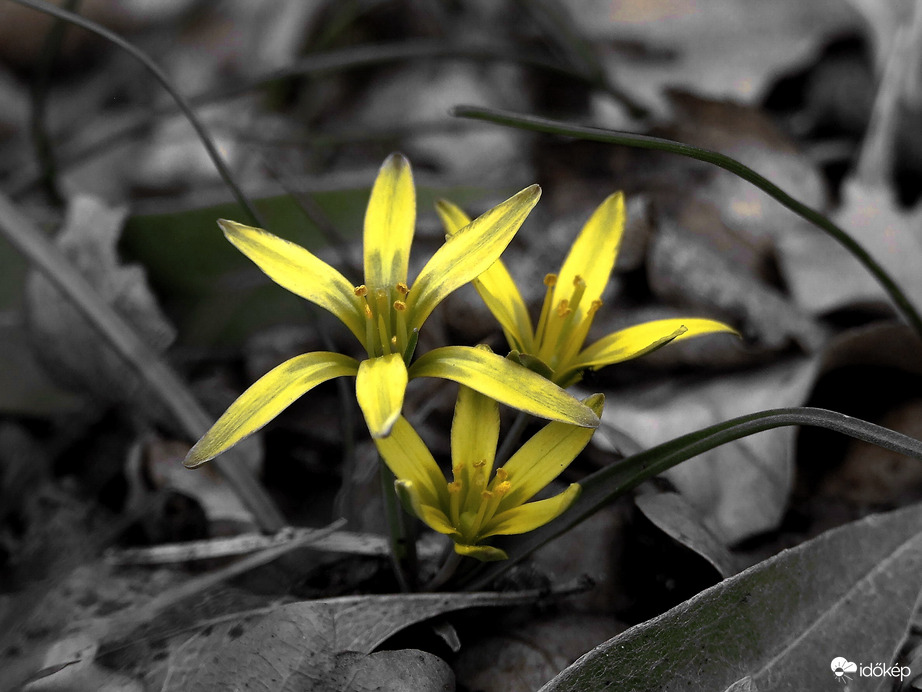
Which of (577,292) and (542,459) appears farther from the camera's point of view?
(577,292)

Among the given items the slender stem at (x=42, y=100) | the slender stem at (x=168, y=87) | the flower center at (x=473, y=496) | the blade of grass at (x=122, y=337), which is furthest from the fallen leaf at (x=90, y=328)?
the flower center at (x=473, y=496)

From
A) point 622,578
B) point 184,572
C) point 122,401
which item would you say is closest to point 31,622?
point 184,572

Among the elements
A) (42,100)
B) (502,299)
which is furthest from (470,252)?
(42,100)

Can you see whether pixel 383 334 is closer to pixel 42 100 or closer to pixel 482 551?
pixel 482 551

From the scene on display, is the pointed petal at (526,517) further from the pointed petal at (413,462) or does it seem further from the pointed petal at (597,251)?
the pointed petal at (597,251)

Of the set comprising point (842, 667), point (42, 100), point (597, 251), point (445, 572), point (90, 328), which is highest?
point (42, 100)

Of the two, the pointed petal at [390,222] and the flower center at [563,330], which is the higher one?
the pointed petal at [390,222]

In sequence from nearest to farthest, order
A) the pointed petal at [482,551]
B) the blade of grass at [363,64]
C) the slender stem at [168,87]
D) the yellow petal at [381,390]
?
the yellow petal at [381,390] < the pointed petal at [482,551] < the slender stem at [168,87] < the blade of grass at [363,64]

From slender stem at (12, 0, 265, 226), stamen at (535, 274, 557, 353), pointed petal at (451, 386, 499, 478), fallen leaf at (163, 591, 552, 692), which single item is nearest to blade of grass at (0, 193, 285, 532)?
fallen leaf at (163, 591, 552, 692)
